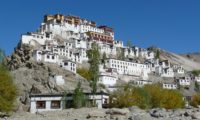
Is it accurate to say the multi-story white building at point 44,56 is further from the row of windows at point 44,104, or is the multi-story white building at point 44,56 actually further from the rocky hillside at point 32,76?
the row of windows at point 44,104

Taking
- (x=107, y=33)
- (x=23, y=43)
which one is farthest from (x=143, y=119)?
(x=107, y=33)

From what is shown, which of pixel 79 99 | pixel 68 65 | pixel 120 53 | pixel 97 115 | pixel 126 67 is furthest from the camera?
A: pixel 120 53

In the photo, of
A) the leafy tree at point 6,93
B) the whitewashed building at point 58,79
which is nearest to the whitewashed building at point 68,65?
the whitewashed building at point 58,79

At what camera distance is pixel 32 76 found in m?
97.4

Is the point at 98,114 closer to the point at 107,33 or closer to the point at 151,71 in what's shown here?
the point at 151,71

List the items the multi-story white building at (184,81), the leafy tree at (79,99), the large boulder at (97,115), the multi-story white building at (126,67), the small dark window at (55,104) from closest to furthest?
the large boulder at (97,115) → the leafy tree at (79,99) → the small dark window at (55,104) → the multi-story white building at (126,67) → the multi-story white building at (184,81)

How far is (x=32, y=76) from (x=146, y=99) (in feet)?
99.0

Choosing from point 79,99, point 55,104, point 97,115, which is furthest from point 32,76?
point 97,115

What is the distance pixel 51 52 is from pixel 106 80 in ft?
53.0

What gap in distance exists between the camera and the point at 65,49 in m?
125

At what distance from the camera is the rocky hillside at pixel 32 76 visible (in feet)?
292

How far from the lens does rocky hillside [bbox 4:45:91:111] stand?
292 ft

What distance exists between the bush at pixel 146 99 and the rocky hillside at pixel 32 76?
12.9m

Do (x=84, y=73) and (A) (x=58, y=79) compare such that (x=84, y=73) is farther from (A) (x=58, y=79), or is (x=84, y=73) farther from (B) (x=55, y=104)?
(B) (x=55, y=104)
